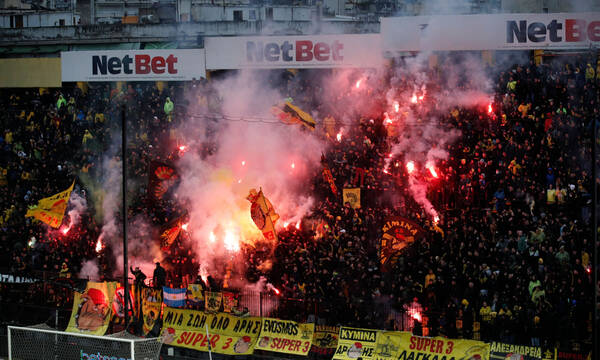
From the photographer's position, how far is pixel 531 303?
13.5m

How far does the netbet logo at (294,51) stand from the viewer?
18.1 m

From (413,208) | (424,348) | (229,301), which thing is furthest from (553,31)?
(229,301)

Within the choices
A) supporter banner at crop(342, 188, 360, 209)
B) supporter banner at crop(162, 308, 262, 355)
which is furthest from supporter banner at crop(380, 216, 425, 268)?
supporter banner at crop(162, 308, 262, 355)

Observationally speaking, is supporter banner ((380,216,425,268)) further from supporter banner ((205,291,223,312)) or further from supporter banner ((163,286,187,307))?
supporter banner ((163,286,187,307))

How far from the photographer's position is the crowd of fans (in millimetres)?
13797

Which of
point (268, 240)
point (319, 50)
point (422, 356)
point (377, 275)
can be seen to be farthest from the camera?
point (319, 50)

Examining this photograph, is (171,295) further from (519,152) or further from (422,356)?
(519,152)

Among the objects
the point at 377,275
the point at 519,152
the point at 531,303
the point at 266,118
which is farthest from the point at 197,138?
the point at 531,303

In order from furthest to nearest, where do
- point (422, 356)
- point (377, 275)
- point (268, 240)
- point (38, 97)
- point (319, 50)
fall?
1. point (38, 97)
2. point (319, 50)
3. point (268, 240)
4. point (377, 275)
5. point (422, 356)

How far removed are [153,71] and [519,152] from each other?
31.7 ft

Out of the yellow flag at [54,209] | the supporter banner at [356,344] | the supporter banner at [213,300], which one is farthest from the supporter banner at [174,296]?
the supporter banner at [356,344]

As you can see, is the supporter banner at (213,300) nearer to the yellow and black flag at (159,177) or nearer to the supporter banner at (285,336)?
the supporter banner at (285,336)

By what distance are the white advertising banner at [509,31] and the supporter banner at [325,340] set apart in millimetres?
7043

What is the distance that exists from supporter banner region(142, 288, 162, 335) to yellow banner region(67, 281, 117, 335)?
717 mm
